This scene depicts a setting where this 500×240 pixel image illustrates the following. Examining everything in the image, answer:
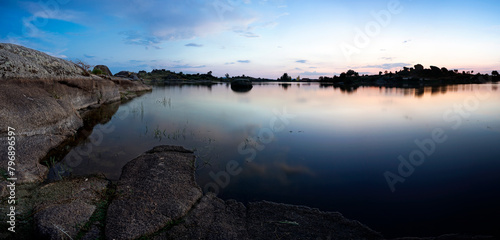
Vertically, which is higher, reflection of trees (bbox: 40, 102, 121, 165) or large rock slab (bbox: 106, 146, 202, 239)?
reflection of trees (bbox: 40, 102, 121, 165)

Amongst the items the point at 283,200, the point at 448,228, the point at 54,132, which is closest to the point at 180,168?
the point at 283,200

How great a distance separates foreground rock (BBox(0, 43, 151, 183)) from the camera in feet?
21.0

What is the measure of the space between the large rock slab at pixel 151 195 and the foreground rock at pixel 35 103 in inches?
92.0

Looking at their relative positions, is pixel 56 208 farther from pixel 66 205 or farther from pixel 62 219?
pixel 62 219

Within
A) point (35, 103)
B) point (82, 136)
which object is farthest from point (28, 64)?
point (82, 136)

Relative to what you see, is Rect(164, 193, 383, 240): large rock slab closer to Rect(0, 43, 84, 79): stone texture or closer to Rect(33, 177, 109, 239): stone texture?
Rect(33, 177, 109, 239): stone texture

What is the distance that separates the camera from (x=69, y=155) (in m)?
7.43

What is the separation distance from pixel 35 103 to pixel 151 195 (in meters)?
7.97

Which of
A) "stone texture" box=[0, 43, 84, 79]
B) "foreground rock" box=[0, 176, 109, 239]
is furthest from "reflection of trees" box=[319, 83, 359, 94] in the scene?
"foreground rock" box=[0, 176, 109, 239]

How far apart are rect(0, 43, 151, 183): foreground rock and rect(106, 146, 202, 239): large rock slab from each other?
7.67ft

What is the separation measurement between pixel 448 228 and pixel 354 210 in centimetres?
159

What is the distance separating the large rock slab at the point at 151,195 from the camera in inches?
150

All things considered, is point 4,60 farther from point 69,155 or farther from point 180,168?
point 180,168

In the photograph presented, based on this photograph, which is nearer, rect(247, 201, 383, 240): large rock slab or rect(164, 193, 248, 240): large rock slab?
rect(164, 193, 248, 240): large rock slab
